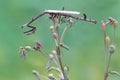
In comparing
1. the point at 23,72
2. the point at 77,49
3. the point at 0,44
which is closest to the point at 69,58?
the point at 77,49

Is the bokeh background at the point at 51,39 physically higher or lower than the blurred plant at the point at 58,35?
lower

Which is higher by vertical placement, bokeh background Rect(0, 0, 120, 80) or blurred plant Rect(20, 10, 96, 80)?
blurred plant Rect(20, 10, 96, 80)

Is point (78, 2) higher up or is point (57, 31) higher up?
point (57, 31)

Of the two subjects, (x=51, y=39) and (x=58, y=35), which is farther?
(x=51, y=39)

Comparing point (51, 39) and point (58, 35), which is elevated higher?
point (58, 35)

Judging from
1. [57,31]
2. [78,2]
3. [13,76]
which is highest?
[57,31]

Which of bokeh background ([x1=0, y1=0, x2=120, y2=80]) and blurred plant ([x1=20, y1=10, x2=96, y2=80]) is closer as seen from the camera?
blurred plant ([x1=20, y1=10, x2=96, y2=80])

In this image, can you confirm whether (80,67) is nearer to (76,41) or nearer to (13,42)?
(76,41)

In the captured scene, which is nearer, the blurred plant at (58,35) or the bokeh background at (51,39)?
the blurred plant at (58,35)
